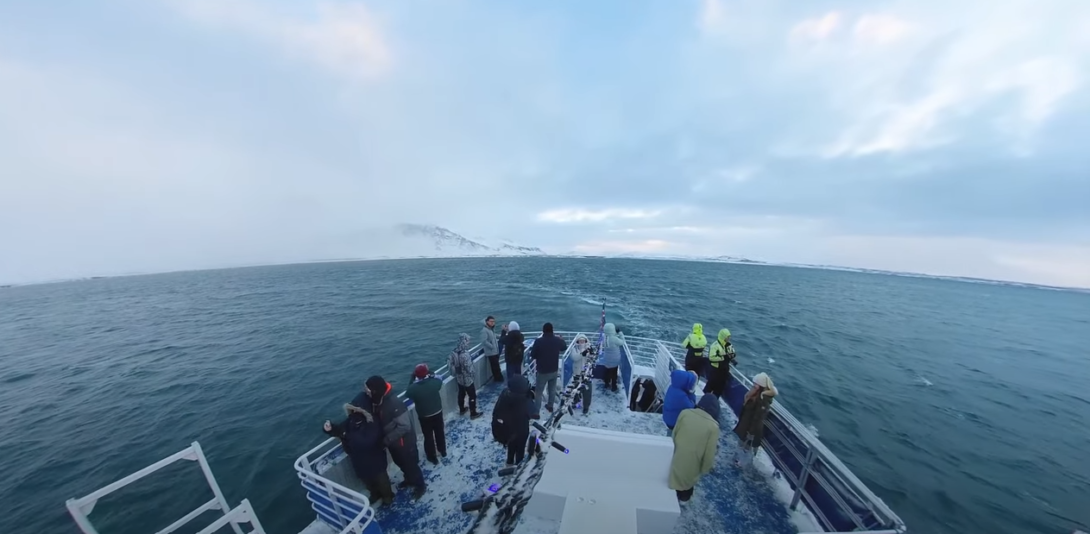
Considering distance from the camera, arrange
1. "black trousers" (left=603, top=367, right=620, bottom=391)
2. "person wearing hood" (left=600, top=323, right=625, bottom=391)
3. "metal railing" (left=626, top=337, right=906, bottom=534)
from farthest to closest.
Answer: "black trousers" (left=603, top=367, right=620, bottom=391) → "person wearing hood" (left=600, top=323, right=625, bottom=391) → "metal railing" (left=626, top=337, right=906, bottom=534)

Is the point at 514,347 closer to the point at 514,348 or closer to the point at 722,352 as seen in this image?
the point at 514,348

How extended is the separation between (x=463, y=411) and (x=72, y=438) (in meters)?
18.0

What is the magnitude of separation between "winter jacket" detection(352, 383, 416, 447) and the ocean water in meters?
6.04

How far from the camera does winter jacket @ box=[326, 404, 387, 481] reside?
204 inches

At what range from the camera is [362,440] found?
516cm

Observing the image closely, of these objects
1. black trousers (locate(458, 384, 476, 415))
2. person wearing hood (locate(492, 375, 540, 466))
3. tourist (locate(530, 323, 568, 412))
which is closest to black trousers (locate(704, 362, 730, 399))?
tourist (locate(530, 323, 568, 412))

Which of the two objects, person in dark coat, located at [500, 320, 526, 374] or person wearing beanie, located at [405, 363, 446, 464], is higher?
person in dark coat, located at [500, 320, 526, 374]

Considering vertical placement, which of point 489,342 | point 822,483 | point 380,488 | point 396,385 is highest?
point 489,342

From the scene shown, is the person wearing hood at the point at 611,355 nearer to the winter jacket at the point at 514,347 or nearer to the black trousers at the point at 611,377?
the black trousers at the point at 611,377

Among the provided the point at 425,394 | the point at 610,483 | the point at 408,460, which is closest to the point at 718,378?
the point at 610,483

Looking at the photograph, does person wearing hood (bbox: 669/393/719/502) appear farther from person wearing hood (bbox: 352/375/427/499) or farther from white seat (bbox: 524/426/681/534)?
person wearing hood (bbox: 352/375/427/499)

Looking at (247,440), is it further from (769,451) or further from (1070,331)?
(1070,331)

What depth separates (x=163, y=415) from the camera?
14.8 meters

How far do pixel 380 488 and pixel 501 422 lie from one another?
251 cm
